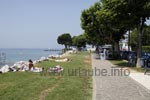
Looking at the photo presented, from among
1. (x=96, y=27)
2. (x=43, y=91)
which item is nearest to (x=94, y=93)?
(x=43, y=91)

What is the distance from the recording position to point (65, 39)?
148125 mm

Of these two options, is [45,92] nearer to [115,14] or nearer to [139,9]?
[115,14]

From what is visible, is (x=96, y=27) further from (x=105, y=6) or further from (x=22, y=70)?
(x=22, y=70)

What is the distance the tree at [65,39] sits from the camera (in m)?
147

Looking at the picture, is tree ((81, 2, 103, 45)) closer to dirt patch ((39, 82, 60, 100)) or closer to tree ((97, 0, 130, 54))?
tree ((97, 0, 130, 54))

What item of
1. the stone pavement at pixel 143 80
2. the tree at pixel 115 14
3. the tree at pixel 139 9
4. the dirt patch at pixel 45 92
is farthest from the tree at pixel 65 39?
the dirt patch at pixel 45 92

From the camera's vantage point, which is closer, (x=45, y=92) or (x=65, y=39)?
(x=45, y=92)

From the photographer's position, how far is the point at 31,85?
14.3 metres

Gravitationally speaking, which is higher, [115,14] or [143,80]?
[115,14]

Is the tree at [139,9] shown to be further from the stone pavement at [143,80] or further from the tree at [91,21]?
the tree at [91,21]

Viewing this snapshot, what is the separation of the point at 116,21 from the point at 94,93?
52.4ft

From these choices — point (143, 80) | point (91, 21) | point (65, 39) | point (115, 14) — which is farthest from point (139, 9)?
point (65, 39)

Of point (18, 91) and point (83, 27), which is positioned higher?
point (83, 27)

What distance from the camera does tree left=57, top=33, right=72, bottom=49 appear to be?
147m
